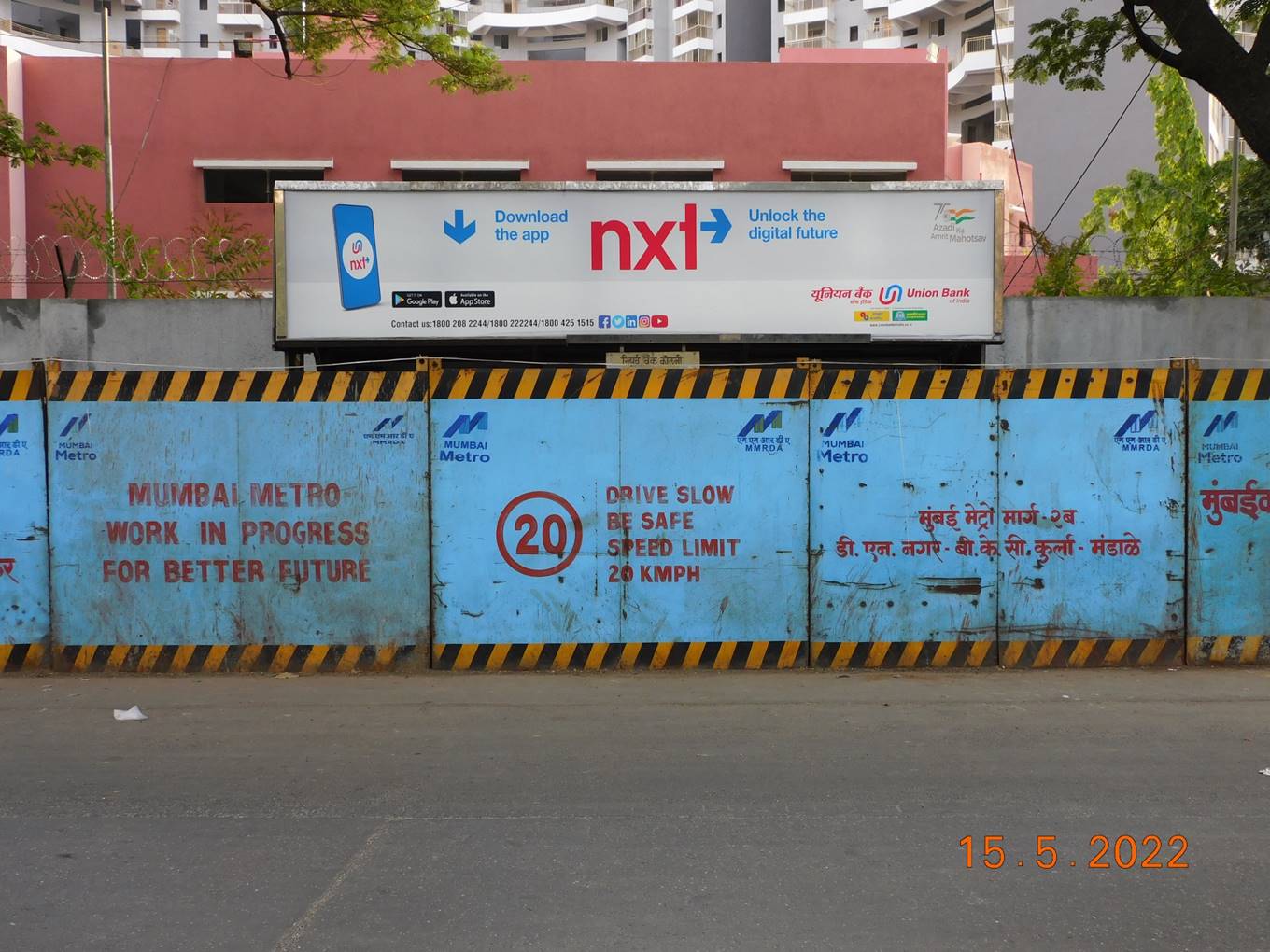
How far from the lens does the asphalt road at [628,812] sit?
4.39m

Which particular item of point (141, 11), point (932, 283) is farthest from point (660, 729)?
point (141, 11)

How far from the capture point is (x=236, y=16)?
69.3m

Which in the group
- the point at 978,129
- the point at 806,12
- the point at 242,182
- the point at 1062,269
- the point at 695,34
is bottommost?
the point at 1062,269

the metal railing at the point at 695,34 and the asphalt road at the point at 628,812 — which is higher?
the metal railing at the point at 695,34

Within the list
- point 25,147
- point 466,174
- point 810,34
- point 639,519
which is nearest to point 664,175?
point 466,174

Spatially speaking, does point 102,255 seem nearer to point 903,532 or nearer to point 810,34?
point 903,532

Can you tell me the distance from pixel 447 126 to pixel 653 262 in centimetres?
1291

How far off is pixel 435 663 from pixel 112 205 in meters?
15.3

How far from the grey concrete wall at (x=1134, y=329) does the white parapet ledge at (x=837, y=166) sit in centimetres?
1082

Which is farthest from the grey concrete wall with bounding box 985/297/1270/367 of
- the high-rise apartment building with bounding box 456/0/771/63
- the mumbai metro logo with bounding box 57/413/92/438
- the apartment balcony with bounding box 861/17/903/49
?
the high-rise apartment building with bounding box 456/0/771/63

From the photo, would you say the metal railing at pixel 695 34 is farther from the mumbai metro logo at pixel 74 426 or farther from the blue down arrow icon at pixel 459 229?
the mumbai metro logo at pixel 74 426

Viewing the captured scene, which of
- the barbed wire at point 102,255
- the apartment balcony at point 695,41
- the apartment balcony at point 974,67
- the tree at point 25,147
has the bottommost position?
the barbed wire at point 102,255

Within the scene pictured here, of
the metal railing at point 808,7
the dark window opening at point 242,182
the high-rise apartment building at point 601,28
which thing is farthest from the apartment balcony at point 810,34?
the dark window opening at point 242,182

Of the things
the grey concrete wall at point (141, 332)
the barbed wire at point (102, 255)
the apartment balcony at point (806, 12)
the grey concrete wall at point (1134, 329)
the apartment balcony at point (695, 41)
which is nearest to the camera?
the grey concrete wall at point (141, 332)
